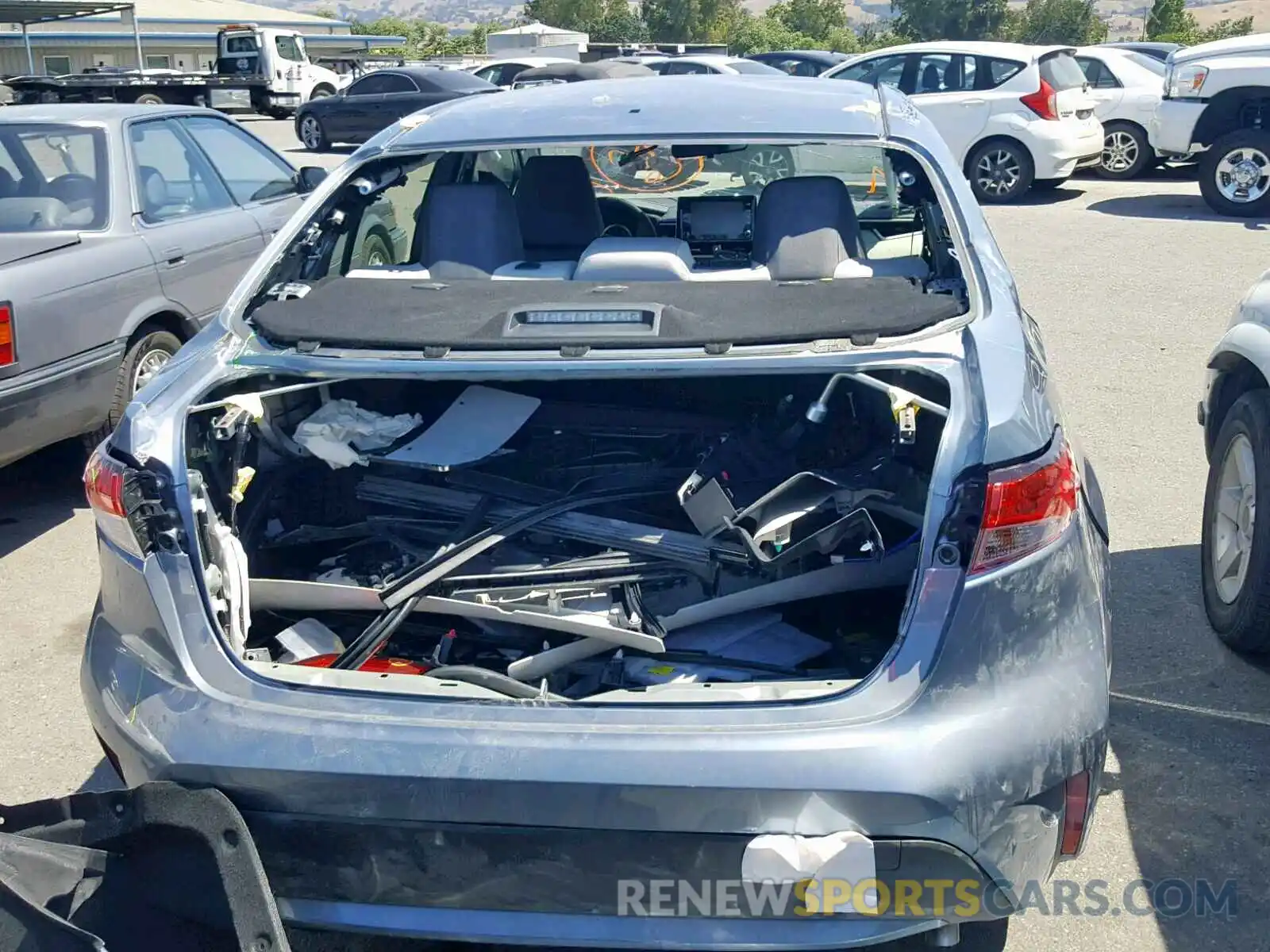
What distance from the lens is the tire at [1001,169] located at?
12617mm

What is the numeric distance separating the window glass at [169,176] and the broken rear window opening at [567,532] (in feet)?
9.12

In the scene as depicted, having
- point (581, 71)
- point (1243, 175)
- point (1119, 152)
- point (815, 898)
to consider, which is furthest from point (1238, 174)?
point (815, 898)

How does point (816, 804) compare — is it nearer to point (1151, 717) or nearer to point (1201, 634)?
point (1151, 717)

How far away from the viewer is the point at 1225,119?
1094cm

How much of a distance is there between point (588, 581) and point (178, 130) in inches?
173

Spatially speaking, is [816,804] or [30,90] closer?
[816,804]

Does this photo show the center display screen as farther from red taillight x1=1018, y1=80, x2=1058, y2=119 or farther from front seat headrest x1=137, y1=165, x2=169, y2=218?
red taillight x1=1018, y1=80, x2=1058, y2=119

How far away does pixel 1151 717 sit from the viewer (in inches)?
131

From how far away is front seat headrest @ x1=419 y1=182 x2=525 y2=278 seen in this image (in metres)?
3.76

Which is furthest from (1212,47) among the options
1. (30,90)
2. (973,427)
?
(30,90)

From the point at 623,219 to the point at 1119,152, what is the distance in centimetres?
1122

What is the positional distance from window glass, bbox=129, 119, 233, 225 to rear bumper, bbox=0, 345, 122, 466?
890mm

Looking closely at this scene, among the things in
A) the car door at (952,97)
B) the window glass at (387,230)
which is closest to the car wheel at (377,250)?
the window glass at (387,230)

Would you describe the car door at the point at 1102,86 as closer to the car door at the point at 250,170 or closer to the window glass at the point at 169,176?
the car door at the point at 250,170
